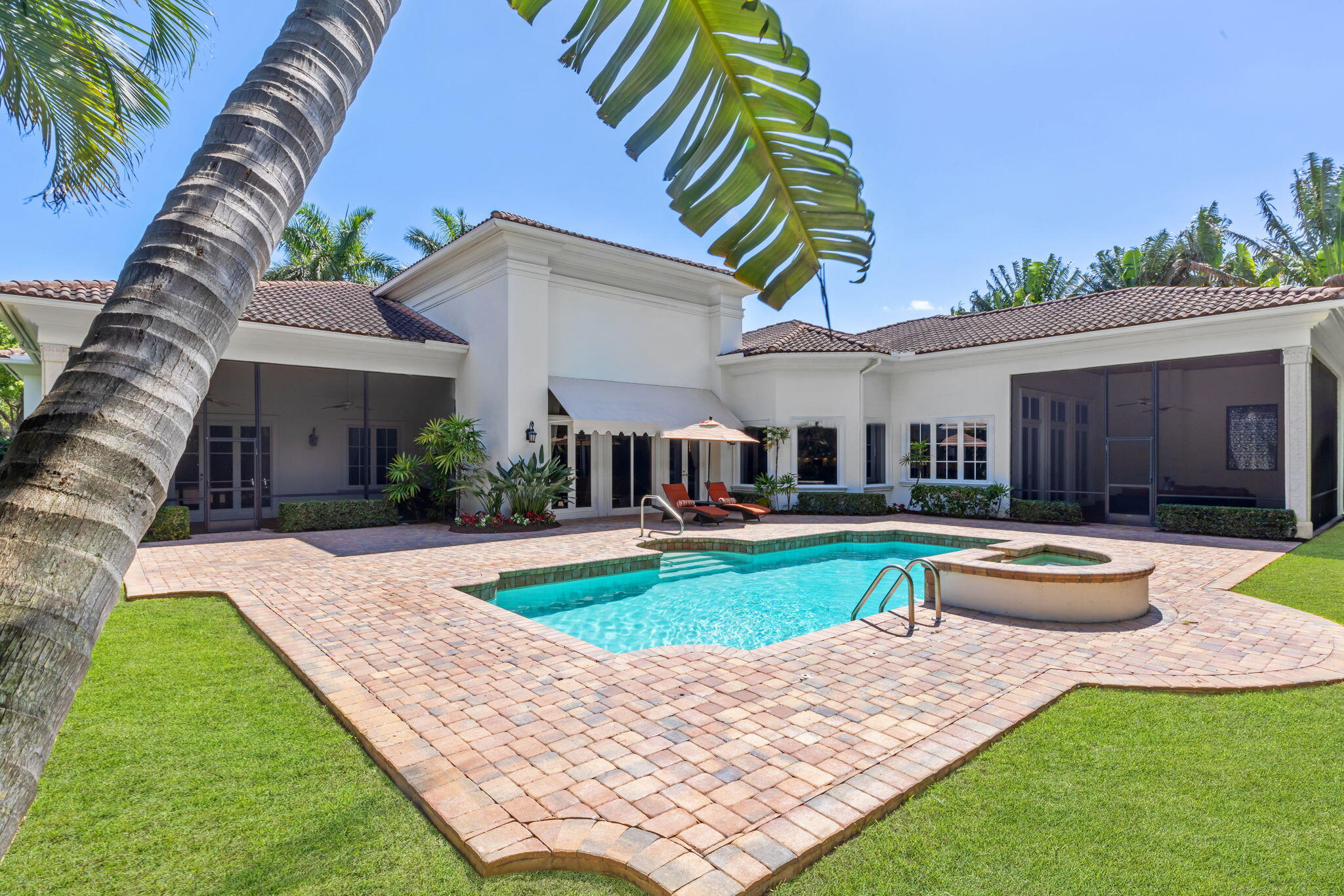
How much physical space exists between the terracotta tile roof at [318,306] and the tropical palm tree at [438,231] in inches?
617

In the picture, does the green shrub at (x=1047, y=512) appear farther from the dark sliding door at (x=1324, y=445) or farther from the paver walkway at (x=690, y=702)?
the paver walkway at (x=690, y=702)

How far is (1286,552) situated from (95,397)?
20.7 meters

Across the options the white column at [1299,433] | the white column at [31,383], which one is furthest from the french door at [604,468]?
the white column at [31,383]

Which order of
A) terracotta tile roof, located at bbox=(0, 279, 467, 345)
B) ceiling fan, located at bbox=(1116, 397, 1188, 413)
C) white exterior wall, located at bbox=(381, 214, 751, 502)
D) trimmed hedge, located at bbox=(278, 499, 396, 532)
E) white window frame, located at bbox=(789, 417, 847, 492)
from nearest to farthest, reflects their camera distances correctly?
terracotta tile roof, located at bbox=(0, 279, 467, 345), trimmed hedge, located at bbox=(278, 499, 396, 532), white exterior wall, located at bbox=(381, 214, 751, 502), white window frame, located at bbox=(789, 417, 847, 492), ceiling fan, located at bbox=(1116, 397, 1188, 413)

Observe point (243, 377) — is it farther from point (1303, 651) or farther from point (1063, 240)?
point (1063, 240)

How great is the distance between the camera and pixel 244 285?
2.11m

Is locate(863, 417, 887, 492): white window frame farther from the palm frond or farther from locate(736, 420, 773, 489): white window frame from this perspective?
the palm frond

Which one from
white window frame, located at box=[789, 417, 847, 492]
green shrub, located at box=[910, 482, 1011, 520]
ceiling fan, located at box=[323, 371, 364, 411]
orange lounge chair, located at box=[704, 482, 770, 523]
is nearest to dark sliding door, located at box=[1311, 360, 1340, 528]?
green shrub, located at box=[910, 482, 1011, 520]

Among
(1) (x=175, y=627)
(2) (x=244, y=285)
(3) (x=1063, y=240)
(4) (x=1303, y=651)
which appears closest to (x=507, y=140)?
(2) (x=244, y=285)

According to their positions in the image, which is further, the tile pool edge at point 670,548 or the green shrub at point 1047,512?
the green shrub at point 1047,512

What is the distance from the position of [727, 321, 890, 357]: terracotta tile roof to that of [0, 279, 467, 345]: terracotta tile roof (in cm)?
1072

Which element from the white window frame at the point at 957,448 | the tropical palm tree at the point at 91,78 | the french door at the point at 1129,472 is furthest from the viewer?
the french door at the point at 1129,472

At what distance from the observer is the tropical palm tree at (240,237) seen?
1321 millimetres

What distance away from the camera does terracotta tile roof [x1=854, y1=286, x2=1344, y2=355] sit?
17609mm
